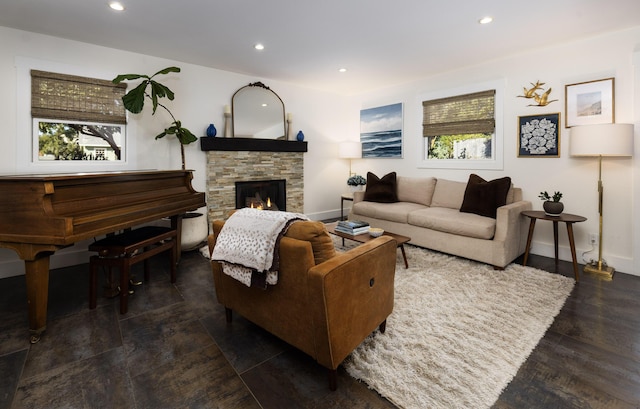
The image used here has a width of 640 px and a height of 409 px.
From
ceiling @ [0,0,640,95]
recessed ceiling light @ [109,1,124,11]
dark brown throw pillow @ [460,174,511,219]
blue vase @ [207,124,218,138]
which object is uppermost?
ceiling @ [0,0,640,95]

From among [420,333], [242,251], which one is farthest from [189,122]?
[420,333]

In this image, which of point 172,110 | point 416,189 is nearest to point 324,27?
point 172,110

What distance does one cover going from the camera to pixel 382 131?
5.57 m

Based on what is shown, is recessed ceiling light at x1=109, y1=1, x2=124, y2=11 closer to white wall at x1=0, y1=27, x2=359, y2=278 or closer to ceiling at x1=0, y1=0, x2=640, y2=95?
ceiling at x1=0, y1=0, x2=640, y2=95

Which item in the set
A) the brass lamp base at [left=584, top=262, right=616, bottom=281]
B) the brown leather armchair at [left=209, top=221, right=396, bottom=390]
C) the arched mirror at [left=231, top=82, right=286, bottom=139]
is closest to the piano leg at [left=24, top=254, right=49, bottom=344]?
the brown leather armchair at [left=209, top=221, right=396, bottom=390]

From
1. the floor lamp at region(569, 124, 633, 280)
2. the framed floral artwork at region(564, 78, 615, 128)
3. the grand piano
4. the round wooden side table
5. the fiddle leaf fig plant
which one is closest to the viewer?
the grand piano

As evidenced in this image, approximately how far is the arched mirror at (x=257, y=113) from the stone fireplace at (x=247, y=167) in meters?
0.16

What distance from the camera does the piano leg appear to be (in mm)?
1955

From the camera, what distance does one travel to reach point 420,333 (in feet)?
6.66

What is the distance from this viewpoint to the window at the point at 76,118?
10.4ft

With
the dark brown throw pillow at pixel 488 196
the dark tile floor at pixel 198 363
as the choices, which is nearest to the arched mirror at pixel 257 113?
the dark tile floor at pixel 198 363

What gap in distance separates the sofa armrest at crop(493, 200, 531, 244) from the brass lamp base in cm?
69

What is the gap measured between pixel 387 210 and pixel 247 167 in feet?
7.21

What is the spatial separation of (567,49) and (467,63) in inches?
42.3
